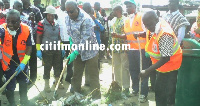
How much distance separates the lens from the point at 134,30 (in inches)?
184

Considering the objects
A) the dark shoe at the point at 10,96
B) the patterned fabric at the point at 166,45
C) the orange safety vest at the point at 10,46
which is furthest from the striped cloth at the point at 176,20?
the dark shoe at the point at 10,96

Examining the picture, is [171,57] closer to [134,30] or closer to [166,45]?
[166,45]

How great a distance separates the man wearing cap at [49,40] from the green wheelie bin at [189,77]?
2.87 metres

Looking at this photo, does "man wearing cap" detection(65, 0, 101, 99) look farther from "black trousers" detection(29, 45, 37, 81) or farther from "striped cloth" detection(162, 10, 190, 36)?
"black trousers" detection(29, 45, 37, 81)

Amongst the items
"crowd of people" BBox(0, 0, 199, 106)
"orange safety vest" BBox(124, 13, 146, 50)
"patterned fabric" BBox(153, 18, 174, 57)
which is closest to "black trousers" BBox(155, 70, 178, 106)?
"crowd of people" BBox(0, 0, 199, 106)

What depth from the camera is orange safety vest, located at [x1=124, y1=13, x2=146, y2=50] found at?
4.62m

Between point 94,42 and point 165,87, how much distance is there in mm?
1708

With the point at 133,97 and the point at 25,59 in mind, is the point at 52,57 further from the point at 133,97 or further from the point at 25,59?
the point at 133,97

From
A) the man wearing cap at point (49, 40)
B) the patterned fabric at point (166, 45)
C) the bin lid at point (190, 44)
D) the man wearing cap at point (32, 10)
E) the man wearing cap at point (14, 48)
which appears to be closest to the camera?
the patterned fabric at point (166, 45)

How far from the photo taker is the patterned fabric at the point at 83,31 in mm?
4172

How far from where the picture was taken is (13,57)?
4082 millimetres

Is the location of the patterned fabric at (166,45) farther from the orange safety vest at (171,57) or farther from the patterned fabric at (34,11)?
the patterned fabric at (34,11)

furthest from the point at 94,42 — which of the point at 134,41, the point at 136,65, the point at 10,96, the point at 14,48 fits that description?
the point at 10,96

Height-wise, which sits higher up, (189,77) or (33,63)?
(189,77)
